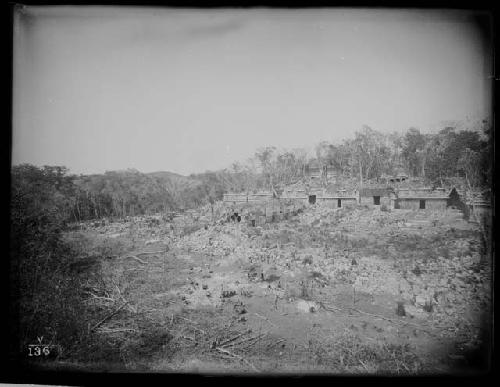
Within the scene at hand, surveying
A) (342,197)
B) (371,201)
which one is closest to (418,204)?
(371,201)

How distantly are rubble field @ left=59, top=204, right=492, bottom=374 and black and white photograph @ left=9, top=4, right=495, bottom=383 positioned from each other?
2 centimetres

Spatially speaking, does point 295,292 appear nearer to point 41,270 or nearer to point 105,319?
point 105,319

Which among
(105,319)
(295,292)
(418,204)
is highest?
(418,204)

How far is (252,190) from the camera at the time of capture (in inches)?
101

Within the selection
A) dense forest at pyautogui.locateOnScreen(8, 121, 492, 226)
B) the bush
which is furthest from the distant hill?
the bush

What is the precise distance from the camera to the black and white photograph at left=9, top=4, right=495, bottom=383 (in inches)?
95.2

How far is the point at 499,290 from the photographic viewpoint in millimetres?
2391

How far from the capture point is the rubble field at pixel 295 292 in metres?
2.39

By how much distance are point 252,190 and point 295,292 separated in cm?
95

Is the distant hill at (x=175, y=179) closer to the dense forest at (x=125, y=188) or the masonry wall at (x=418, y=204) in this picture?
the dense forest at (x=125, y=188)

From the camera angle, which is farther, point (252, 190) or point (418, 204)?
point (252, 190)

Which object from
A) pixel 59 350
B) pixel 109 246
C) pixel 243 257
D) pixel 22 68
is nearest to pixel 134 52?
pixel 22 68

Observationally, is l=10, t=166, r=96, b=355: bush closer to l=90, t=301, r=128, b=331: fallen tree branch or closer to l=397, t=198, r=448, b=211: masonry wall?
l=90, t=301, r=128, b=331: fallen tree branch

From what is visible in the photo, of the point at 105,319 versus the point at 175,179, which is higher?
the point at 175,179
